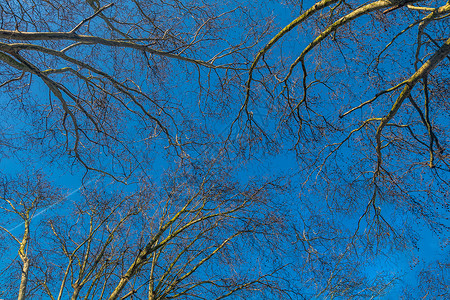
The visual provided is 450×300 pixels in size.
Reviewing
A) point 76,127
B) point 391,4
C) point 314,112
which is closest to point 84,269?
point 76,127

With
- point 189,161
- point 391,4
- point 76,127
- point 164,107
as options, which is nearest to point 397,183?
point 391,4

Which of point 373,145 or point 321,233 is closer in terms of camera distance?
point 373,145

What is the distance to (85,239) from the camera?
7574mm

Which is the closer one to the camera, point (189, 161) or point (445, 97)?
point (445, 97)

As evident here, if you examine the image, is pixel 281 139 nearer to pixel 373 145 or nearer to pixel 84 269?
pixel 373 145

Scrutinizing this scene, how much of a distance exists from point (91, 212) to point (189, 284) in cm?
365

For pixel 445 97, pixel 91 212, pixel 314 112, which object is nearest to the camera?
pixel 445 97

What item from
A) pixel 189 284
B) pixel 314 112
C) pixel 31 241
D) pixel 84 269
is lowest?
pixel 189 284

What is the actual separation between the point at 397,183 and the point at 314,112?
73.6 inches

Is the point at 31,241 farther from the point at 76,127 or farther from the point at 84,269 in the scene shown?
the point at 76,127

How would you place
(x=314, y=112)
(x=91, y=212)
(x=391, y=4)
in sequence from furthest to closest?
1. (x=91, y=212)
2. (x=314, y=112)
3. (x=391, y=4)

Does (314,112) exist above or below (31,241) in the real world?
above

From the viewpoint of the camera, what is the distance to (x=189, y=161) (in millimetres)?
5469

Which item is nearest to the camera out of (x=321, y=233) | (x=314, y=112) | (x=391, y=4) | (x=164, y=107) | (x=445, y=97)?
(x=391, y=4)
